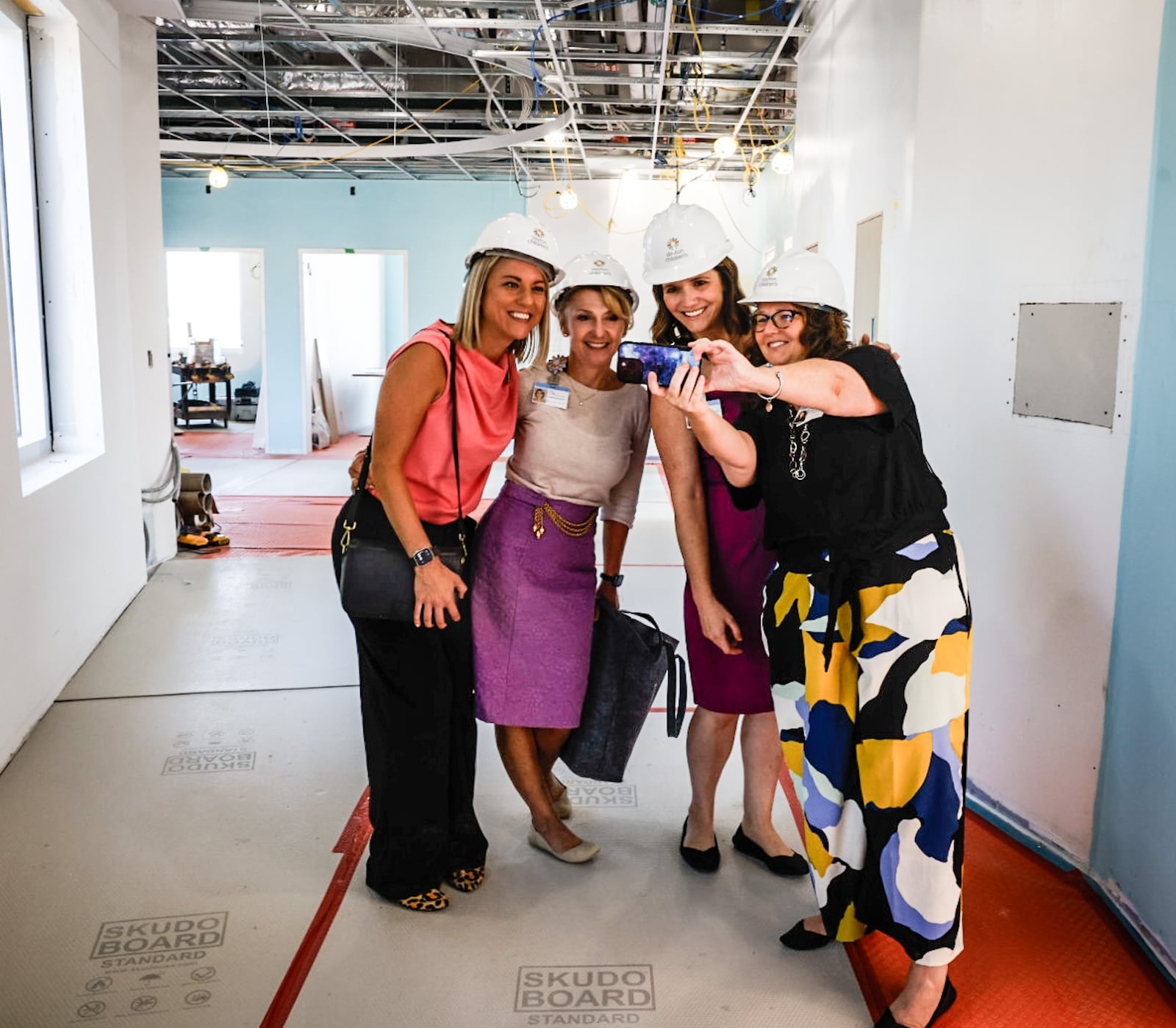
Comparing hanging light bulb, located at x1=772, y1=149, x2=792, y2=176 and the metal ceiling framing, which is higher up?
the metal ceiling framing

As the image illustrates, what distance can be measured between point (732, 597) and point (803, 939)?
28.8 inches

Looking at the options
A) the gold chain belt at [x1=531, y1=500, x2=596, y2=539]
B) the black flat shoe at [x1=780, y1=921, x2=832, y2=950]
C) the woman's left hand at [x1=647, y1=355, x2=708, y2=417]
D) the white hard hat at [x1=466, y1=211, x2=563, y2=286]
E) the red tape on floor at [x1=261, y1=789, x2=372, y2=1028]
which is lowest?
the red tape on floor at [x1=261, y1=789, x2=372, y2=1028]

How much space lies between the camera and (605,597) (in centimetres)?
245

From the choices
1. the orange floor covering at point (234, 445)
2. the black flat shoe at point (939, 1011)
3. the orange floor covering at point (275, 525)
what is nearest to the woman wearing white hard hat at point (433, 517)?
the black flat shoe at point (939, 1011)

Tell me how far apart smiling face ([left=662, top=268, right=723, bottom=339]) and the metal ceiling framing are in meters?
3.95

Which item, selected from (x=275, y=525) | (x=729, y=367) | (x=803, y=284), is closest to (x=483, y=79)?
(x=275, y=525)

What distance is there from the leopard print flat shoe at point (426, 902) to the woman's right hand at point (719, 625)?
32.8 inches

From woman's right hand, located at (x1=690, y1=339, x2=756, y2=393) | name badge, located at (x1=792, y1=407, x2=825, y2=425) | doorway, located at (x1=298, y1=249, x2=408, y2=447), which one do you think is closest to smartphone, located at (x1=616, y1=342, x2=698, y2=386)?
woman's right hand, located at (x1=690, y1=339, x2=756, y2=393)

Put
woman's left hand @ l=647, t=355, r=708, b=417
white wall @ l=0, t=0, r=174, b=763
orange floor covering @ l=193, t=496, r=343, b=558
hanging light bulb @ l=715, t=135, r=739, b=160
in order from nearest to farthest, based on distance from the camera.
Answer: woman's left hand @ l=647, t=355, r=708, b=417, white wall @ l=0, t=0, r=174, b=763, orange floor covering @ l=193, t=496, r=343, b=558, hanging light bulb @ l=715, t=135, r=739, b=160

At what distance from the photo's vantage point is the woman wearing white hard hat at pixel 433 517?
6.58 feet

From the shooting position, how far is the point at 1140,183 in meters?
2.10

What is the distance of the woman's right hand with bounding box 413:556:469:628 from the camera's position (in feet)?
6.64

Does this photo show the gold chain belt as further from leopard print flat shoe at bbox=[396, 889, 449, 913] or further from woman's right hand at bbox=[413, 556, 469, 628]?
leopard print flat shoe at bbox=[396, 889, 449, 913]

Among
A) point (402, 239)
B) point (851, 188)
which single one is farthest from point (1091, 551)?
point (402, 239)
